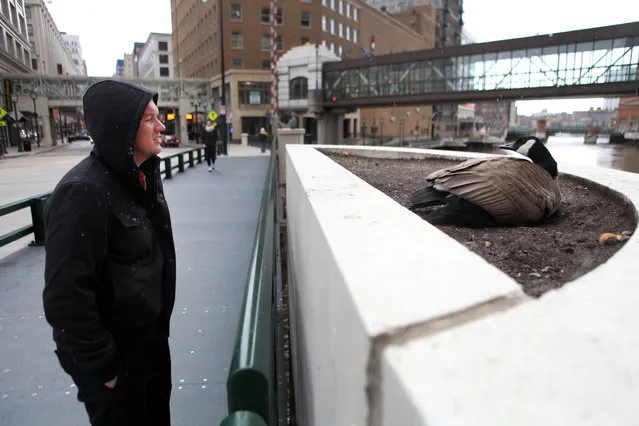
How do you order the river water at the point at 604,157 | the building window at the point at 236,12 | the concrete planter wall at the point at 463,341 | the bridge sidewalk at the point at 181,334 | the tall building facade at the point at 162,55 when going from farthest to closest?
the tall building facade at the point at 162,55
the building window at the point at 236,12
the river water at the point at 604,157
the bridge sidewalk at the point at 181,334
the concrete planter wall at the point at 463,341

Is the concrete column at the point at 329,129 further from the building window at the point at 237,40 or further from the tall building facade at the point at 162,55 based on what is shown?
the tall building facade at the point at 162,55

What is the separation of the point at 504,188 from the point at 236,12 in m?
55.7

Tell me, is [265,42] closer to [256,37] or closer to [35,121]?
[256,37]

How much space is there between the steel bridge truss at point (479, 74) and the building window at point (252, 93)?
35.1ft

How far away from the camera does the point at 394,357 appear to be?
862 millimetres

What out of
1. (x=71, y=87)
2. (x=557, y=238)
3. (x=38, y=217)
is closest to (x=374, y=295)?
(x=557, y=238)

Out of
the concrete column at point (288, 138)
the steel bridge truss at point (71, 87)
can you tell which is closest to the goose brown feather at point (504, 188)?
the concrete column at point (288, 138)

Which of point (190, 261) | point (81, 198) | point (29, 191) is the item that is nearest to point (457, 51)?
point (29, 191)

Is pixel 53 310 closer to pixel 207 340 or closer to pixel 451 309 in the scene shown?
pixel 451 309

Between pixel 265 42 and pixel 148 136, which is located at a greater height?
pixel 265 42

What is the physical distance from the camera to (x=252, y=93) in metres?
53.1

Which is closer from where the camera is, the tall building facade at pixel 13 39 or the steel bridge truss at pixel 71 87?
the tall building facade at pixel 13 39

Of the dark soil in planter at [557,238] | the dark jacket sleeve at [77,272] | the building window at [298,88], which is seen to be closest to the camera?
the dark jacket sleeve at [77,272]

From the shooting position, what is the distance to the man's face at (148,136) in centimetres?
A: 210
